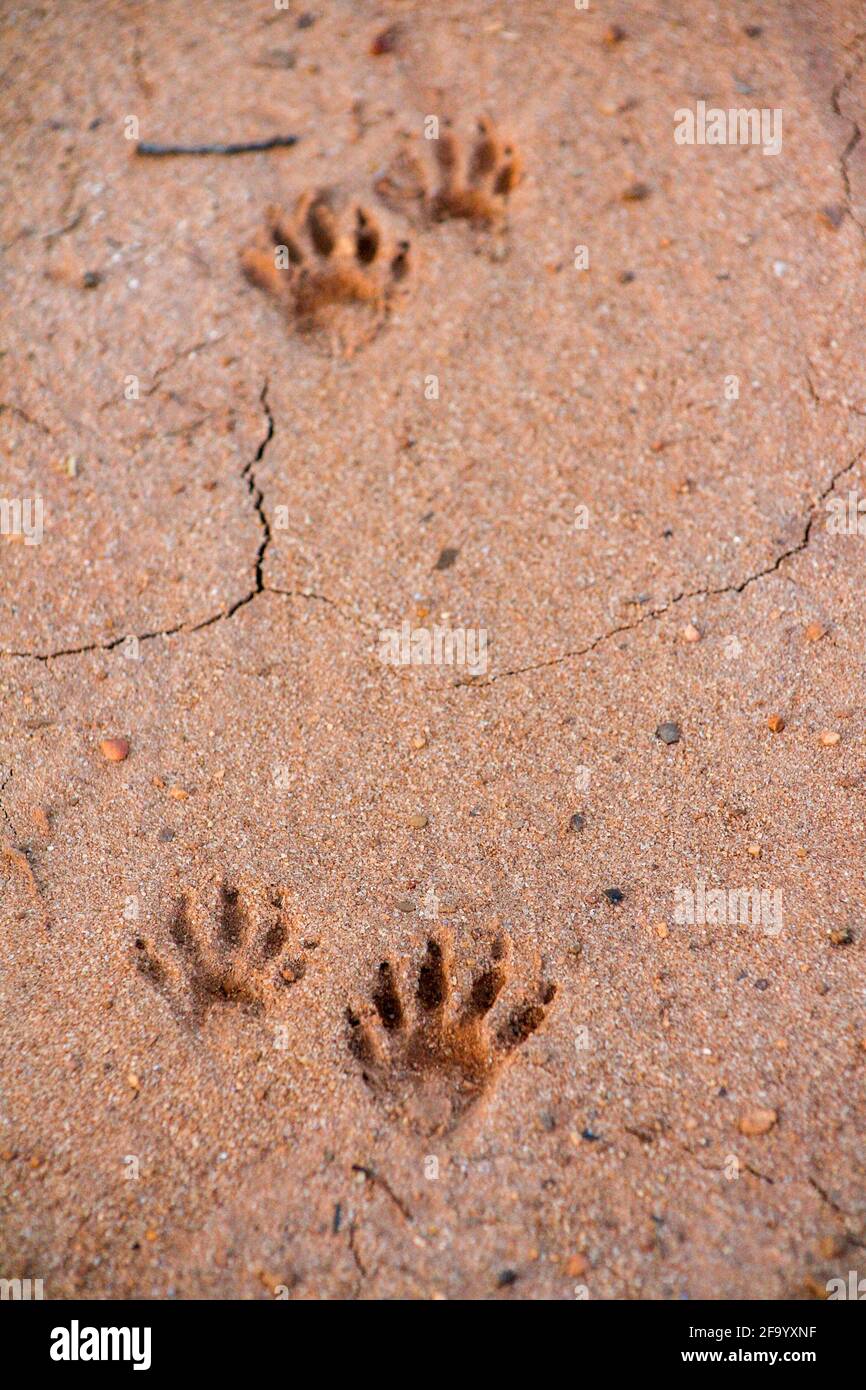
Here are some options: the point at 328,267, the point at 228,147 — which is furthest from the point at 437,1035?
the point at 228,147

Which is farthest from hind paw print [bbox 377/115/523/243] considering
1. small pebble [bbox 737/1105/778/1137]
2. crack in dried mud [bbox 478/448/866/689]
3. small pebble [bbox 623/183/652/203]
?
small pebble [bbox 737/1105/778/1137]

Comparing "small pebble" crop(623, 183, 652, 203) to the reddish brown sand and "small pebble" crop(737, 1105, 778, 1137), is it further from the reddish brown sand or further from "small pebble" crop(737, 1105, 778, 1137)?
"small pebble" crop(737, 1105, 778, 1137)

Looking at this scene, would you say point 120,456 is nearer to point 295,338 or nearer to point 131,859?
point 295,338

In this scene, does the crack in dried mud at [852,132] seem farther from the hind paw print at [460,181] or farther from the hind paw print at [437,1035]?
the hind paw print at [437,1035]

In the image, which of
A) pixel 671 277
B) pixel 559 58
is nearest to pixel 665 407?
pixel 671 277

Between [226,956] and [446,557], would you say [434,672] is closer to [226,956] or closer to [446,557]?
[446,557]
